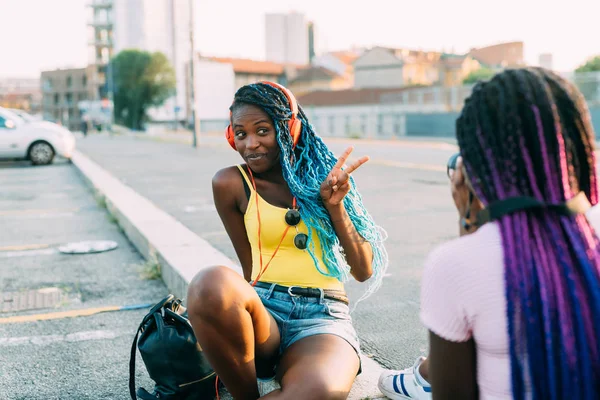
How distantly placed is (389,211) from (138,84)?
70.8 m

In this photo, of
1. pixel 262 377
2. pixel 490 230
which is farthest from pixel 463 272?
pixel 262 377

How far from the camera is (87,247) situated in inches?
262

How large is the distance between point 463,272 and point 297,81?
88.0 meters

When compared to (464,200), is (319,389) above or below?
below

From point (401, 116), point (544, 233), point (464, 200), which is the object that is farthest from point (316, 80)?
point (544, 233)

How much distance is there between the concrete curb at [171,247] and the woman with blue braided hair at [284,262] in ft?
0.83

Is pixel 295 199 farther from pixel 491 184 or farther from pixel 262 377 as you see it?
pixel 491 184

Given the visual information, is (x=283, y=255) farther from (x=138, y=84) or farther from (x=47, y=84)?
(x=47, y=84)

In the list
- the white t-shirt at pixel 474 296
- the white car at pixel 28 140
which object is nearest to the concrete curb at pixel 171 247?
the white t-shirt at pixel 474 296

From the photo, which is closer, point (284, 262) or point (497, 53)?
point (284, 262)

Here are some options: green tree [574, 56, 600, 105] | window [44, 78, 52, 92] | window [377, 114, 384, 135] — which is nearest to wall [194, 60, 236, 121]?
window [44, 78, 52, 92]

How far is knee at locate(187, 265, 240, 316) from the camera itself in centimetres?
234

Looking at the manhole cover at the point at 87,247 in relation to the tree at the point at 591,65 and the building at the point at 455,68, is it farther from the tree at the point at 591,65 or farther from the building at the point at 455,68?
the building at the point at 455,68

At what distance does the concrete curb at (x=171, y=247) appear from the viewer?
3.02 m
